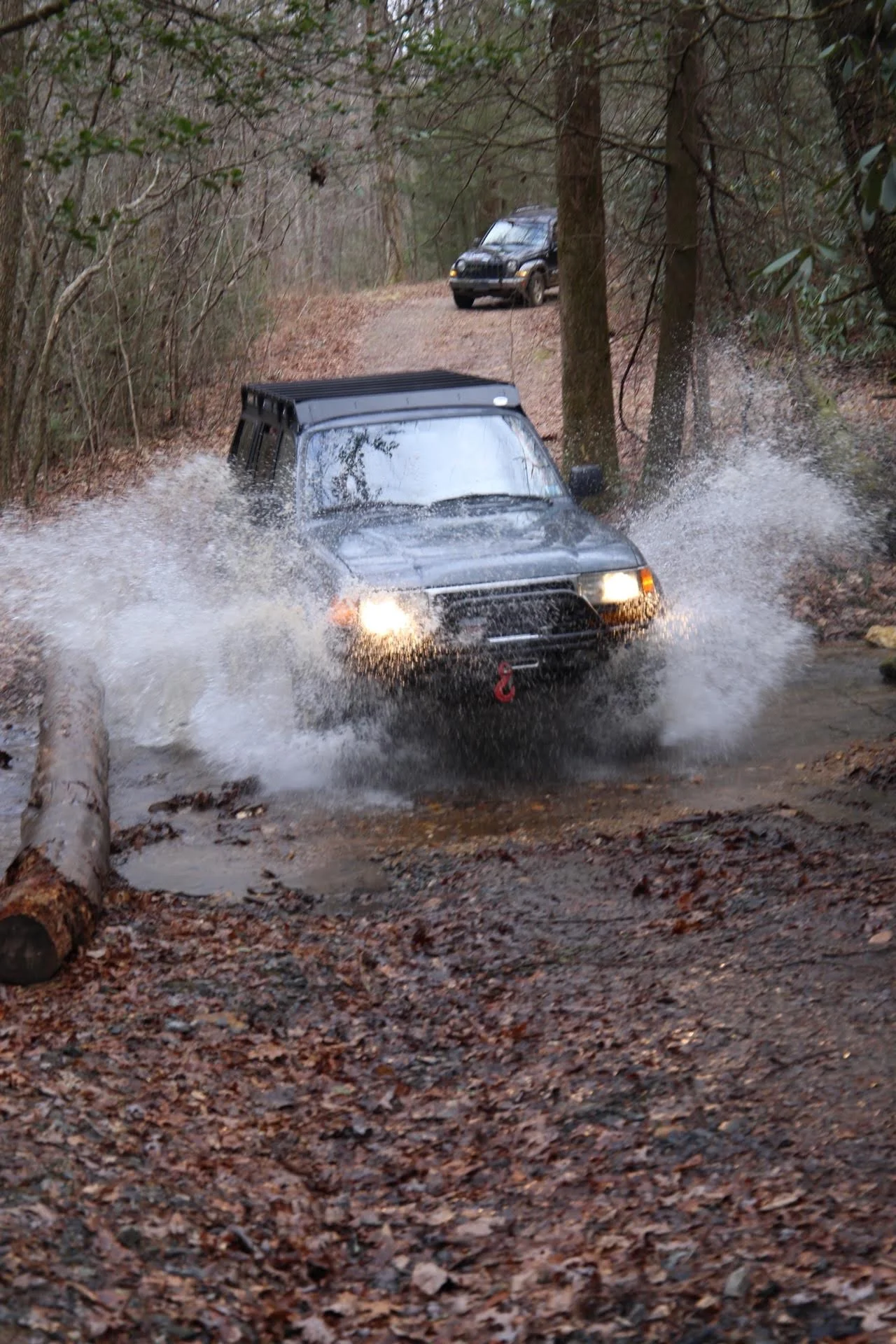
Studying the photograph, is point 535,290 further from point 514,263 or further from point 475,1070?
point 475,1070

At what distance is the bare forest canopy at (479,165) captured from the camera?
35.5 feet

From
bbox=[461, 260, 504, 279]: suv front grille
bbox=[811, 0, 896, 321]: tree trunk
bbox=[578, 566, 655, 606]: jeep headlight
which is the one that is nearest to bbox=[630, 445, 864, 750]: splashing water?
bbox=[578, 566, 655, 606]: jeep headlight

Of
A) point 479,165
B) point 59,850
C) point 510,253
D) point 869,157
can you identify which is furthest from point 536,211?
point 869,157

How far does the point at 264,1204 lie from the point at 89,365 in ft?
65.0

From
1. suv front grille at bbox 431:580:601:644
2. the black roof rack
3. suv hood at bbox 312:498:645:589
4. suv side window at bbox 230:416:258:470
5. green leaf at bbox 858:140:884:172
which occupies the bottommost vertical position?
suv front grille at bbox 431:580:601:644

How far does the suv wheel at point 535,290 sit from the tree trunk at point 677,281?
1822 cm

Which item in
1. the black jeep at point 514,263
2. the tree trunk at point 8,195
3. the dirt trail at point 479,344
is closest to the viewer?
the tree trunk at point 8,195

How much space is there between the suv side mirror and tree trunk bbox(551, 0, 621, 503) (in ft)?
15.4

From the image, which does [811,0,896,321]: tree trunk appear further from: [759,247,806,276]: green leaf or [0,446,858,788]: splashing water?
[0,446,858,788]: splashing water

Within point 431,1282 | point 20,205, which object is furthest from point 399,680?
point 20,205

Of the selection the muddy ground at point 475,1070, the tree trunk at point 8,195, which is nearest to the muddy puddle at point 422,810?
the muddy ground at point 475,1070

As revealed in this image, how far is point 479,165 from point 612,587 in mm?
5979

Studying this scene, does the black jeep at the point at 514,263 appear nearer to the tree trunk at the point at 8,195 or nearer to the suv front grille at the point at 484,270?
the suv front grille at the point at 484,270

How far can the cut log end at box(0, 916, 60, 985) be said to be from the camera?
18.5 ft
